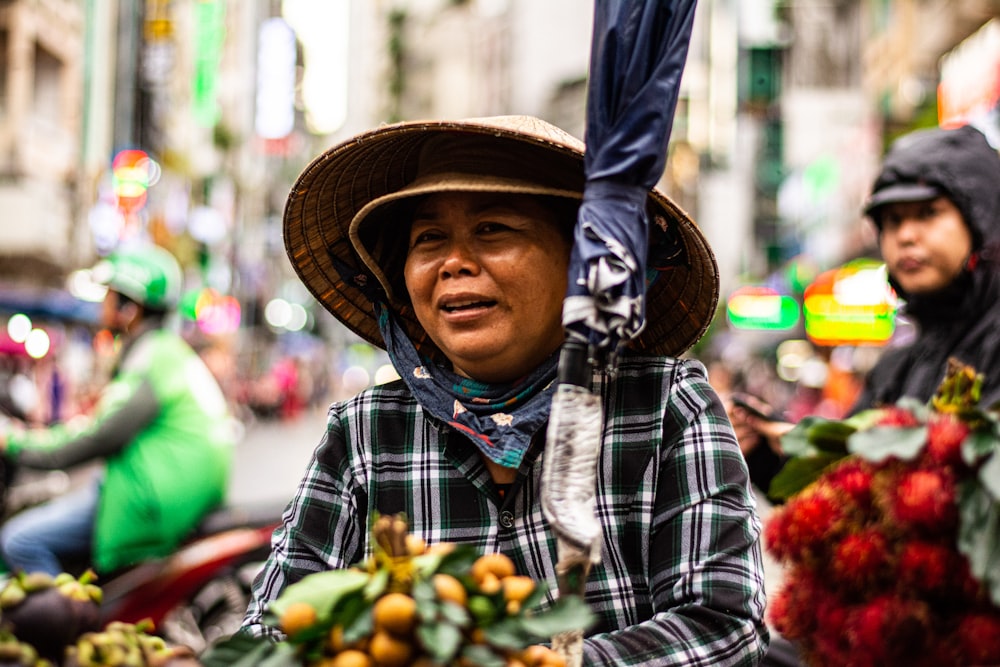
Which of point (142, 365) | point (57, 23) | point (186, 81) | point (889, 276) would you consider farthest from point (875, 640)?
point (186, 81)

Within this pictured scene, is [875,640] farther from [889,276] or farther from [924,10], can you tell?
[924,10]

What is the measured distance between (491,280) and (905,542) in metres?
0.79

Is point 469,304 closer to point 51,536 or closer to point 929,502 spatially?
point 929,502

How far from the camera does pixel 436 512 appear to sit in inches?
69.0

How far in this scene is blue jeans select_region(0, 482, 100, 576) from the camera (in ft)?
14.3

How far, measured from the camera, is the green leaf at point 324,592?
44.6 inches

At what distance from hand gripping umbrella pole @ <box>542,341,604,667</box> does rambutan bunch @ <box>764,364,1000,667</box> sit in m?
0.30

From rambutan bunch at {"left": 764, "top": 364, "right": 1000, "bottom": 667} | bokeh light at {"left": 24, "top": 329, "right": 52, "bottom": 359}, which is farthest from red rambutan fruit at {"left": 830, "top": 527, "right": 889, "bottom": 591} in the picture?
bokeh light at {"left": 24, "top": 329, "right": 52, "bottom": 359}

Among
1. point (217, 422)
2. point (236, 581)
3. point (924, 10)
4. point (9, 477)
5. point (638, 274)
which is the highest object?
point (924, 10)

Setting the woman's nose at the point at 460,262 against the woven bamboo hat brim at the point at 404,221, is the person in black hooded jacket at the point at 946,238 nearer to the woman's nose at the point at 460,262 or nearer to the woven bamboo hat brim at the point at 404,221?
the woven bamboo hat brim at the point at 404,221

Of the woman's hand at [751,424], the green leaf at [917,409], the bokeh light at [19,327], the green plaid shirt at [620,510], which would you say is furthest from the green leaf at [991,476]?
the bokeh light at [19,327]

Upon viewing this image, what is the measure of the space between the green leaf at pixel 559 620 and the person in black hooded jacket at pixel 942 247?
1.42 metres

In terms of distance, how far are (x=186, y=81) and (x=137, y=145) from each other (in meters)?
10.9

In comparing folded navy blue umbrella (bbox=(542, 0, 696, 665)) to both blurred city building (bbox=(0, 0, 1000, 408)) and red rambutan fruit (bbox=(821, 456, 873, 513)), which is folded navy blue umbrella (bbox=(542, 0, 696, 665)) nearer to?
red rambutan fruit (bbox=(821, 456, 873, 513))
